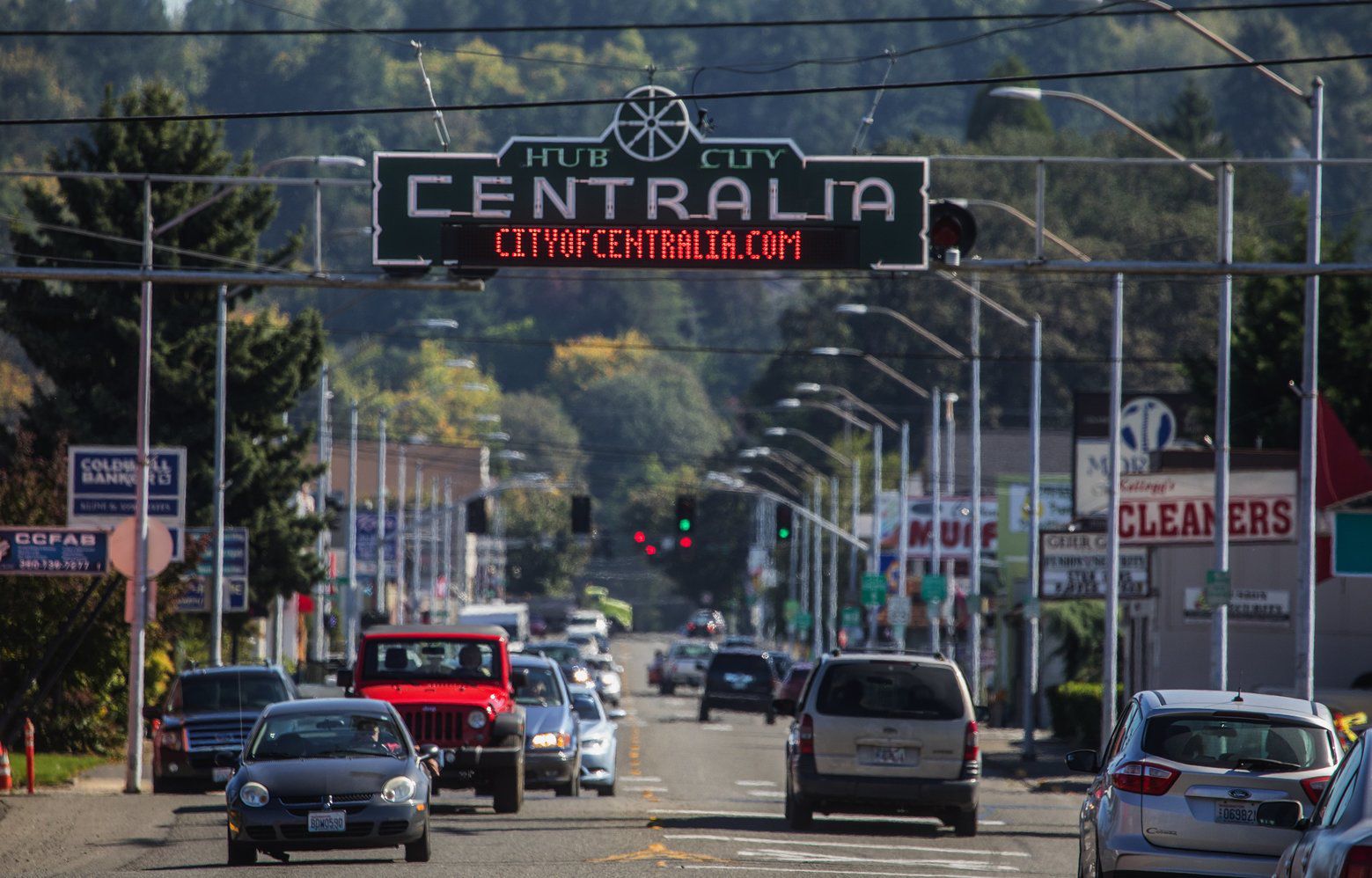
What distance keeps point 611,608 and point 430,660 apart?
155685mm

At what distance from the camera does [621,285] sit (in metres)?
190

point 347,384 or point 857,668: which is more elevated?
point 347,384

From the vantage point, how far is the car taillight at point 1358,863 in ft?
29.9

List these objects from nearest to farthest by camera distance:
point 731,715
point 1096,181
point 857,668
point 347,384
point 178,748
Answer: point 857,668
point 178,748
point 731,715
point 1096,181
point 347,384

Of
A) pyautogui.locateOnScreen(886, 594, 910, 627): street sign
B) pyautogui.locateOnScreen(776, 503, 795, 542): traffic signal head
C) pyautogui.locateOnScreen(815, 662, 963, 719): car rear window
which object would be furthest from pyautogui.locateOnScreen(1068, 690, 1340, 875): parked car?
pyautogui.locateOnScreen(776, 503, 795, 542): traffic signal head

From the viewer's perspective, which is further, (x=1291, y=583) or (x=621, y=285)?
(x=621, y=285)

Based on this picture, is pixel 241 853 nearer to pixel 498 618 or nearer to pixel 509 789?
pixel 509 789

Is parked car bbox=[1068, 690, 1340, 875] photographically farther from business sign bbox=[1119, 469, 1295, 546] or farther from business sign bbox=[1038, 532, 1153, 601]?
business sign bbox=[1038, 532, 1153, 601]

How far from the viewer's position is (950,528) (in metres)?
70.4

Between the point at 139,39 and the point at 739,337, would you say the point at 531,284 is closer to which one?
the point at 739,337

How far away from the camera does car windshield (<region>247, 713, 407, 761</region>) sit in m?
18.1

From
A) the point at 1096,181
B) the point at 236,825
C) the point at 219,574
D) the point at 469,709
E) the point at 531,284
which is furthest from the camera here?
the point at 531,284

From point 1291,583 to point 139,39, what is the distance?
146520mm

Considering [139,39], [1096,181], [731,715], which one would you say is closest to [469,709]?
[731,715]
